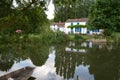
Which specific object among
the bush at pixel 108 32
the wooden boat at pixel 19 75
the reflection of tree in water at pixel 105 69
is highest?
the wooden boat at pixel 19 75

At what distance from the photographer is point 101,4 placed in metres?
40.7

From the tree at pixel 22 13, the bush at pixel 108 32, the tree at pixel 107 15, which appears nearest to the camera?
the tree at pixel 22 13

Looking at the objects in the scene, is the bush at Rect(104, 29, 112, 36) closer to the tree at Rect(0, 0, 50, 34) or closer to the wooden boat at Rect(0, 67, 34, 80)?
the wooden boat at Rect(0, 67, 34, 80)

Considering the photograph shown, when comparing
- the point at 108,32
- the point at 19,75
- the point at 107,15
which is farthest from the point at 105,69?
the point at 107,15

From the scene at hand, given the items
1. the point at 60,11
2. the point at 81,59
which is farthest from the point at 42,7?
the point at 60,11

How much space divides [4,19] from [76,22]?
44.4 metres

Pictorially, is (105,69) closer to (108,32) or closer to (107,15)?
(108,32)

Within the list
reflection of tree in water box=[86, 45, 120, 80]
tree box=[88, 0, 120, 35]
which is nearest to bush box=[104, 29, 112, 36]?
tree box=[88, 0, 120, 35]

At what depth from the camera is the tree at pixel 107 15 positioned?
39.4 m

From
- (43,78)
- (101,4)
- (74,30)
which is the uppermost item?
(101,4)

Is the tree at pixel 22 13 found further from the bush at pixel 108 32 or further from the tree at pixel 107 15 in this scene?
the bush at pixel 108 32

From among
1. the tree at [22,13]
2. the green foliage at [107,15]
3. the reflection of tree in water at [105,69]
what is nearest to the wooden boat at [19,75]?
the tree at [22,13]

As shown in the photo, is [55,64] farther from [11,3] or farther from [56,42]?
[56,42]

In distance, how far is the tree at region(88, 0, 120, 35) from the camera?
39406 mm
